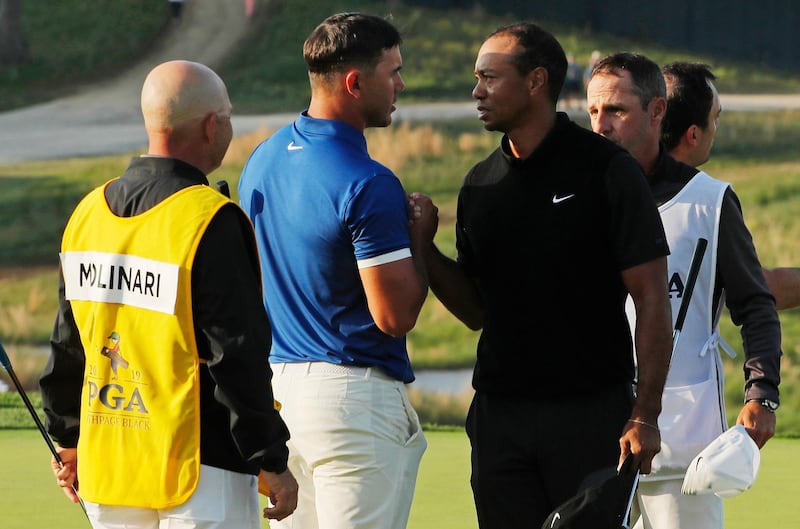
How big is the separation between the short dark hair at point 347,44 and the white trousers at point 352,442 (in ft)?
2.25

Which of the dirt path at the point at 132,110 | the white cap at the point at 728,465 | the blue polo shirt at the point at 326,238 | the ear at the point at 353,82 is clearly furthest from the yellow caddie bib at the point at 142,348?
the dirt path at the point at 132,110

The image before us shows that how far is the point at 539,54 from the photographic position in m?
2.98

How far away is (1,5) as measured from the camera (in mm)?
12719

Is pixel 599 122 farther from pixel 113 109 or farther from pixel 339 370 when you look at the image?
pixel 113 109

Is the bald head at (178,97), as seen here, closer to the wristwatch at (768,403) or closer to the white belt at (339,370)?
the white belt at (339,370)

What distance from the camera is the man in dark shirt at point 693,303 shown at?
305 cm

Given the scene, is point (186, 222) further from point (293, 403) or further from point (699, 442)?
point (699, 442)

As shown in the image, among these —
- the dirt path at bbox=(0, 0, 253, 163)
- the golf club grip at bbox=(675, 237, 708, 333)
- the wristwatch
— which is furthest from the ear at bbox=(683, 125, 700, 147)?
the dirt path at bbox=(0, 0, 253, 163)

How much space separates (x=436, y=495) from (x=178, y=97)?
3.60 meters

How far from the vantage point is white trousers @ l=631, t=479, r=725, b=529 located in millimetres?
3100

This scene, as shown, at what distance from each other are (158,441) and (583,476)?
938 mm

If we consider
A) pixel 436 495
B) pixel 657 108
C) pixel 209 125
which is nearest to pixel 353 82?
pixel 209 125

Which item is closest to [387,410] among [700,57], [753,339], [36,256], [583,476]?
[583,476]

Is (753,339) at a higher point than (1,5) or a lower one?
higher
